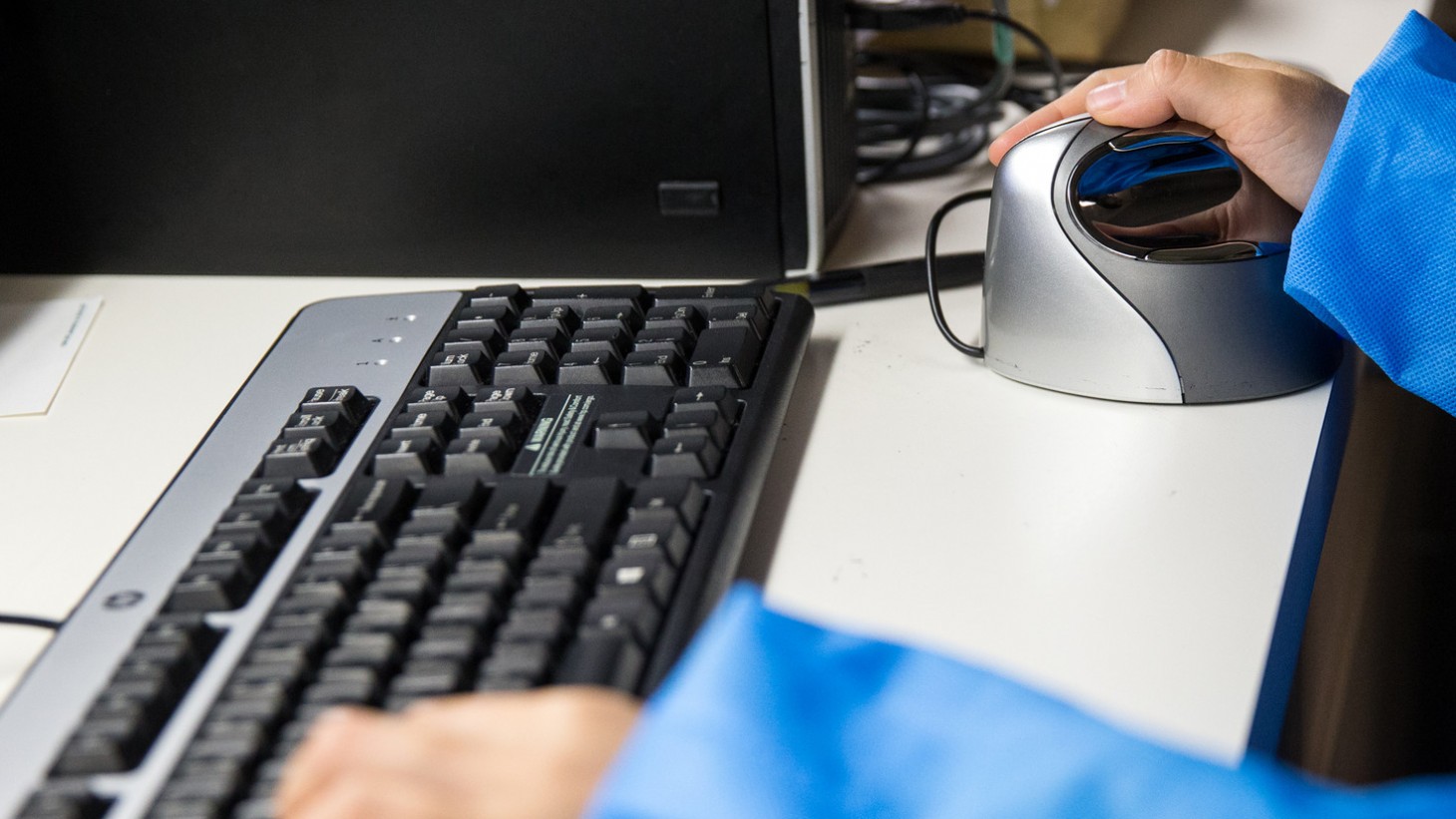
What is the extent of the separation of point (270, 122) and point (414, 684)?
41cm

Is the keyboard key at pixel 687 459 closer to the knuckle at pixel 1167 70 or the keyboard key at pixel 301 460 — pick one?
the keyboard key at pixel 301 460

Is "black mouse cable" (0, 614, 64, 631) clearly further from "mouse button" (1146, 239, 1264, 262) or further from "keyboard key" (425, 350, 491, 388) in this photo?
"mouse button" (1146, 239, 1264, 262)

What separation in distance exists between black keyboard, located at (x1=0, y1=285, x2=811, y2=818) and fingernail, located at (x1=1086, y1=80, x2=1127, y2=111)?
0.15 meters

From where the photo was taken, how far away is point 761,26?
587mm

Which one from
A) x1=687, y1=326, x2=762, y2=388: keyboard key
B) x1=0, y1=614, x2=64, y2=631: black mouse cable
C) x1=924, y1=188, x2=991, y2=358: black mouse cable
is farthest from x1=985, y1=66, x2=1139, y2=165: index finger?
x1=0, y1=614, x2=64, y2=631: black mouse cable

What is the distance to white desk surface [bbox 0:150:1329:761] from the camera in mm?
373

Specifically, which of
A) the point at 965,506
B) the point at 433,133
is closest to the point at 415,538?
the point at 965,506

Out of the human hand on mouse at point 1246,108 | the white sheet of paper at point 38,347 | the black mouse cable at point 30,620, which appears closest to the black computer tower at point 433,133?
the white sheet of paper at point 38,347

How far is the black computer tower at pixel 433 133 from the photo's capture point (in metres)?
0.60

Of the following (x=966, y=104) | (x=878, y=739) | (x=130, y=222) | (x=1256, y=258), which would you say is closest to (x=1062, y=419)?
(x=1256, y=258)

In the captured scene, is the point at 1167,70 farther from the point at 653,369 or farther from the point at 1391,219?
the point at 653,369

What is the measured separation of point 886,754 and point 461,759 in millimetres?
105

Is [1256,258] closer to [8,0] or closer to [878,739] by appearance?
[878,739]

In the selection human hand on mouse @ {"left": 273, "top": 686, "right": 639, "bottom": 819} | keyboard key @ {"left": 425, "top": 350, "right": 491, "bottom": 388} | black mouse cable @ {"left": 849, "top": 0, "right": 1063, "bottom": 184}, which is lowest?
black mouse cable @ {"left": 849, "top": 0, "right": 1063, "bottom": 184}
